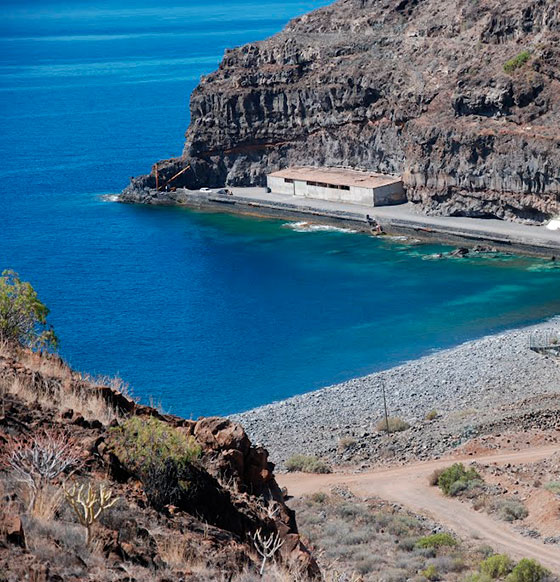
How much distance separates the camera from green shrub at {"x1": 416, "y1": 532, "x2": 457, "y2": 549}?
2505 cm

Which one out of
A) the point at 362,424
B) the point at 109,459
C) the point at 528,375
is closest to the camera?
the point at 109,459

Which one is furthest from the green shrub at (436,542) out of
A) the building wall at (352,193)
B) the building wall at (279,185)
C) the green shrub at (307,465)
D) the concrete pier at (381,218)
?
the building wall at (279,185)

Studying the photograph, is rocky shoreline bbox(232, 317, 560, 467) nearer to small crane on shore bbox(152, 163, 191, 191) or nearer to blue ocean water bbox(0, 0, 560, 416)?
blue ocean water bbox(0, 0, 560, 416)

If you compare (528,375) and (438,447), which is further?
(528,375)

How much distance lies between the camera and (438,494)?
3025 cm

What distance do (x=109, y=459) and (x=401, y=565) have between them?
30.0 ft

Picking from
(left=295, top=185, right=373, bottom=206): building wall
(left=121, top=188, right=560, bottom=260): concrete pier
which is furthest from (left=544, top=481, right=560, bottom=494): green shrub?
(left=295, top=185, right=373, bottom=206): building wall

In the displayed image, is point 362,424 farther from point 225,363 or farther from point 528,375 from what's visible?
point 225,363

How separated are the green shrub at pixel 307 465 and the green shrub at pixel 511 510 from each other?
24.2 feet

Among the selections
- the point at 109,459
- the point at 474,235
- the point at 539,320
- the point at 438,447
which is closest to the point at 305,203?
the point at 474,235

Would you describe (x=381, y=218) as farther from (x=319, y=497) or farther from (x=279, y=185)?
(x=319, y=497)

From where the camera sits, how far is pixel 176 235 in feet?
288

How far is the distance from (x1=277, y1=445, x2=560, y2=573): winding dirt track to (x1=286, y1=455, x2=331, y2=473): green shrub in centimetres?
40

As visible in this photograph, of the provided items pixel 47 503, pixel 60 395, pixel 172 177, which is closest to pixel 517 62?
pixel 172 177
